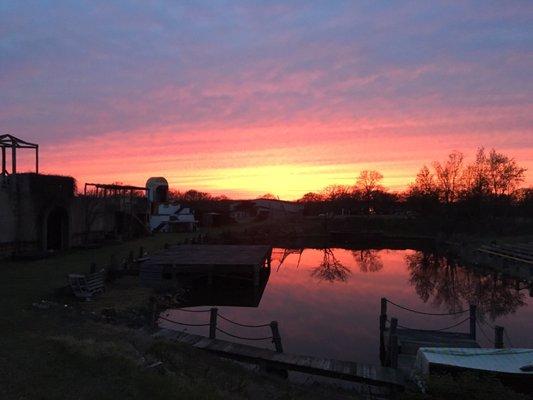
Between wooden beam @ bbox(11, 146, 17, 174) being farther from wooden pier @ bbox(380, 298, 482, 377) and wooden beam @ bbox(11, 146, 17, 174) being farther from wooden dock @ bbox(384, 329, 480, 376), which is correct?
wooden dock @ bbox(384, 329, 480, 376)

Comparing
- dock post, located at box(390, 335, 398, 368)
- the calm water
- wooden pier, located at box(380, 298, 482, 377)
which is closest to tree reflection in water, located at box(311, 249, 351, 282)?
the calm water

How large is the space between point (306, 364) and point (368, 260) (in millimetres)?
32088

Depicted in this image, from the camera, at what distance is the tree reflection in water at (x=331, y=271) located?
1236 inches

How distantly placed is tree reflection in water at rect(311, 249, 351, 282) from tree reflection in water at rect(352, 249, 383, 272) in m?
1.70

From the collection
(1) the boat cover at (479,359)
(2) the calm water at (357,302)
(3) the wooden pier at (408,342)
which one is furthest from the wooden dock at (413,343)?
(2) the calm water at (357,302)

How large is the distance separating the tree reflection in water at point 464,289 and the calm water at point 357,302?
44mm

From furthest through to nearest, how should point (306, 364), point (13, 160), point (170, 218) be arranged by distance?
point (170, 218) → point (13, 160) → point (306, 364)

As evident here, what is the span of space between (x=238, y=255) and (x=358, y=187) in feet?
299

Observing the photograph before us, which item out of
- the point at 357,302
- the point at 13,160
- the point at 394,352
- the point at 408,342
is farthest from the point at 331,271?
the point at 394,352

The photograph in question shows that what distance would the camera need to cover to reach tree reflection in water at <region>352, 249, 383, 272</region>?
37.0 metres

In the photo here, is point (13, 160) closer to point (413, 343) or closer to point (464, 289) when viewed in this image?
point (413, 343)

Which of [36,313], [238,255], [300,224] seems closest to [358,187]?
[300,224]

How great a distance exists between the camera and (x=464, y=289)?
1101 inches

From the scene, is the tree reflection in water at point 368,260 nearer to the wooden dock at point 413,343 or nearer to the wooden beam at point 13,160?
the wooden dock at point 413,343
